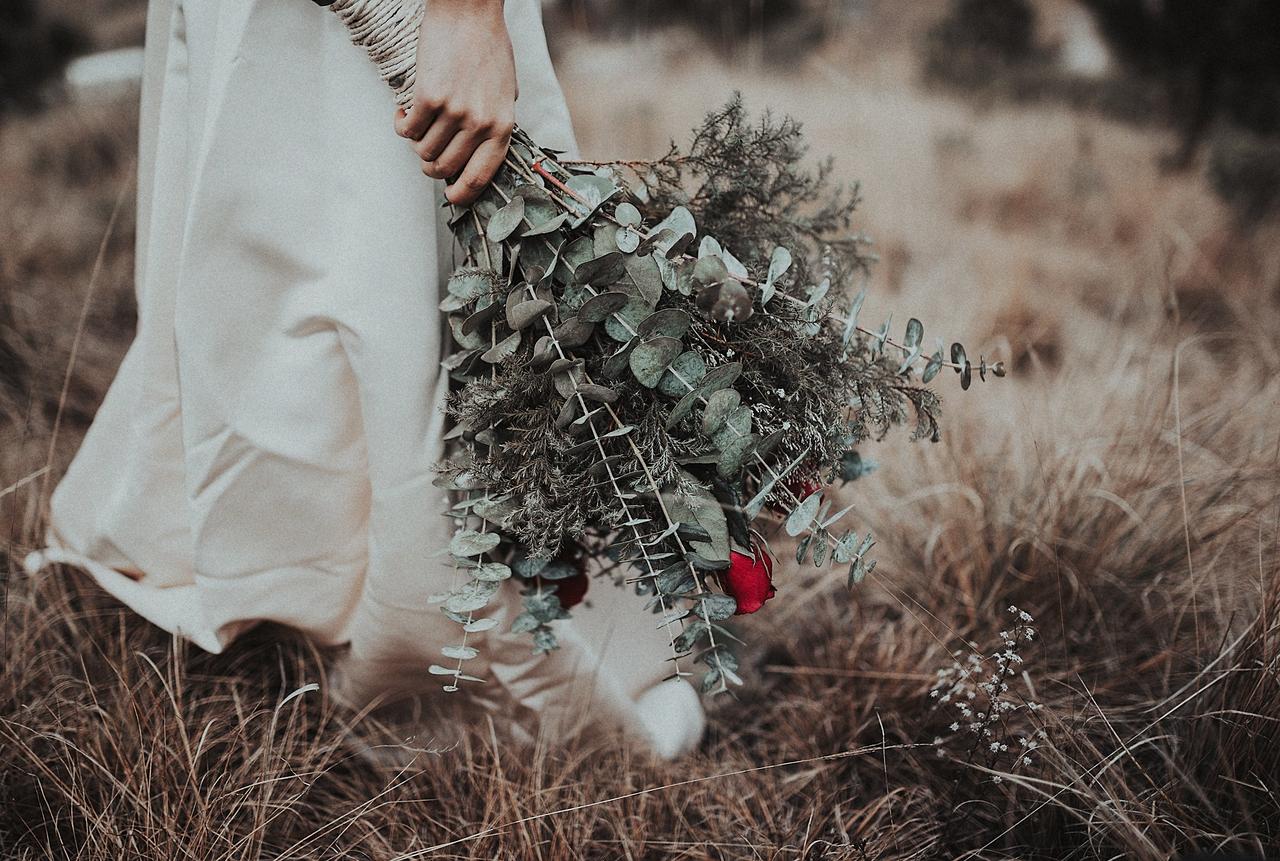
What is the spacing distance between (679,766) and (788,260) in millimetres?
919

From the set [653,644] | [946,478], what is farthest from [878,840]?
[946,478]

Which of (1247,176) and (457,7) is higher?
(457,7)

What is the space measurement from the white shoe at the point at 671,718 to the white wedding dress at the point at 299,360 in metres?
0.07

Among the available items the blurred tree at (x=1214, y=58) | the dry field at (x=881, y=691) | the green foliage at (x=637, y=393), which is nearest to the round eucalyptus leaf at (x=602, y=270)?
the green foliage at (x=637, y=393)

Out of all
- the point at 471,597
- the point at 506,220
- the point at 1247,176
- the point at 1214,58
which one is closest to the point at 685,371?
the point at 506,220

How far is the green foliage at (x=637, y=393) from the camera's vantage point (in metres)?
0.92

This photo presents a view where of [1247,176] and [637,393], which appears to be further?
[1247,176]

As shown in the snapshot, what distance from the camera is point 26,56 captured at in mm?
6617

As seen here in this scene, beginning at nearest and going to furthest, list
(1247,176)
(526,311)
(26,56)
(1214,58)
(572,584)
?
(526,311), (572,584), (1247,176), (1214,58), (26,56)

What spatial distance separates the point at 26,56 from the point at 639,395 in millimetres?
8164

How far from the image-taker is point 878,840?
1.25 metres

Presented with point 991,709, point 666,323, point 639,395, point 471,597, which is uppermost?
point 666,323

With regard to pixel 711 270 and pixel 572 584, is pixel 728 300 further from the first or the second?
pixel 572 584

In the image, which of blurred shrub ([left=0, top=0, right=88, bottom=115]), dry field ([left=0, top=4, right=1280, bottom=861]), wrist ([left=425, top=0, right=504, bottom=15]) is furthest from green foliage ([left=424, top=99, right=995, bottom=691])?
blurred shrub ([left=0, top=0, right=88, bottom=115])
